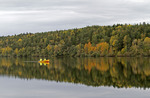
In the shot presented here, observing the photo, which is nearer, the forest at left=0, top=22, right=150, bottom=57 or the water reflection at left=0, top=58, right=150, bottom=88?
the water reflection at left=0, top=58, right=150, bottom=88

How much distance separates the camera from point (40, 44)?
610ft

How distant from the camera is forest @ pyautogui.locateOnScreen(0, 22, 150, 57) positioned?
127 m

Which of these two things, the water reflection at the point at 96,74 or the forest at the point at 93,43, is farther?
the forest at the point at 93,43

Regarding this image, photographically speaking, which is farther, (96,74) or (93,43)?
(93,43)

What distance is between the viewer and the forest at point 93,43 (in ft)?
418

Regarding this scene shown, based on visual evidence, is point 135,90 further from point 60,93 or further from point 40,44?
point 40,44

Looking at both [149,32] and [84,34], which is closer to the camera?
[149,32]

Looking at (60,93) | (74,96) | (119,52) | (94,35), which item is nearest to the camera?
Result: (74,96)

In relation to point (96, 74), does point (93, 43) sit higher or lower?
higher

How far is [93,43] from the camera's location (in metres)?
149

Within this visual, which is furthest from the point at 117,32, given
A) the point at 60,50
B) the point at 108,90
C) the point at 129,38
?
the point at 108,90

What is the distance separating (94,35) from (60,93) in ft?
432

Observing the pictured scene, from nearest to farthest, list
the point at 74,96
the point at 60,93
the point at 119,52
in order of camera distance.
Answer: the point at 74,96 < the point at 60,93 < the point at 119,52

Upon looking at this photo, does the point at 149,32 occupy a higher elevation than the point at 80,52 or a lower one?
higher
